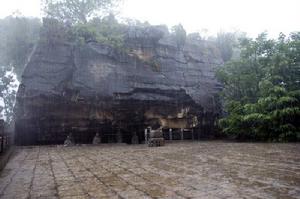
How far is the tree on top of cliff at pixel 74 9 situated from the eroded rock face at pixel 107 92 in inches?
227

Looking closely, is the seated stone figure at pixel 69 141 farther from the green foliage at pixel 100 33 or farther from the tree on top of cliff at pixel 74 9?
the tree on top of cliff at pixel 74 9

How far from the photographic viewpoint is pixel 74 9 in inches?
1032

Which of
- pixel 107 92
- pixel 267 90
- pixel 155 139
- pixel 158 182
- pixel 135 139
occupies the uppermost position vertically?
pixel 107 92

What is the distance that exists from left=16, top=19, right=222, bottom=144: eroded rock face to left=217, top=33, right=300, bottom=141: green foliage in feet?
14.0

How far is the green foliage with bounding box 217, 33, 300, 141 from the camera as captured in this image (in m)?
15.7

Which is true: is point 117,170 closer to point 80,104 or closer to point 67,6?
point 80,104

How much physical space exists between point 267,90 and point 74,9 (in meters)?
19.3

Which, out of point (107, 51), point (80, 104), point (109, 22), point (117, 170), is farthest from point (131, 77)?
point (117, 170)

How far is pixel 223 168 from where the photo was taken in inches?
275

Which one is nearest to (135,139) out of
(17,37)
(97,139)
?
(97,139)

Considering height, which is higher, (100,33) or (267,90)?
(100,33)

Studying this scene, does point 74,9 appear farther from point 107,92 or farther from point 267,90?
point 267,90

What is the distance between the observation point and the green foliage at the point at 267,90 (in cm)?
1566

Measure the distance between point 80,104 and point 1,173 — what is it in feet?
40.7
